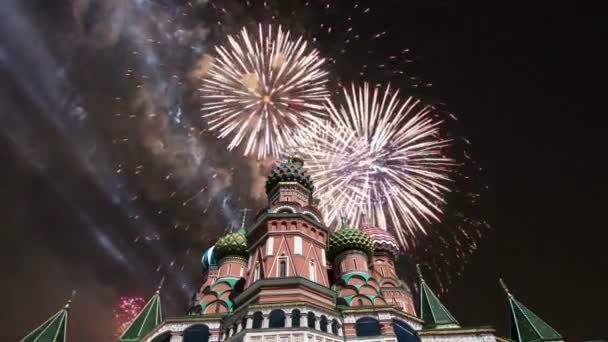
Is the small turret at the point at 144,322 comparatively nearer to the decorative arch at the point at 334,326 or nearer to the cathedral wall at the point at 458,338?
the decorative arch at the point at 334,326

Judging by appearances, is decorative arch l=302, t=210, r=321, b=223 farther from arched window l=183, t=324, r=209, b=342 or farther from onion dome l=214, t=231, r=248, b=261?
arched window l=183, t=324, r=209, b=342

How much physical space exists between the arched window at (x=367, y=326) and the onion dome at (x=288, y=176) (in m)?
12.1

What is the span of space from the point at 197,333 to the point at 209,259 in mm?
12257

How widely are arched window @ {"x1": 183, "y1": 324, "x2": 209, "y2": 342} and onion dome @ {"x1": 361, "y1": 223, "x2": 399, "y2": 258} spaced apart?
18.4 m

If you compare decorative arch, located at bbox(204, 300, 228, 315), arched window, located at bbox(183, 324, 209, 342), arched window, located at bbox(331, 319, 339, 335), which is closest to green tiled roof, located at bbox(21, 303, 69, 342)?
arched window, located at bbox(183, 324, 209, 342)

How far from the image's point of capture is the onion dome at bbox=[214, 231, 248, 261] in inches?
1297

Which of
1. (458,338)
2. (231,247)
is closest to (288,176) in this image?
(231,247)

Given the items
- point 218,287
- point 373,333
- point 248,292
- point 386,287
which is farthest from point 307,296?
point 386,287

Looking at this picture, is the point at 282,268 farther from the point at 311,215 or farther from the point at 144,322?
the point at 144,322

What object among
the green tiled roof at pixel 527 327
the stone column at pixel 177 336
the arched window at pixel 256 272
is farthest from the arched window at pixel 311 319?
the green tiled roof at pixel 527 327

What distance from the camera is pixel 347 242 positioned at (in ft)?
96.2

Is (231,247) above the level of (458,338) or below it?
above

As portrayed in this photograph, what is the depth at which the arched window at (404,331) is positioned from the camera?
23750 mm

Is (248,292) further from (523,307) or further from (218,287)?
(523,307)
